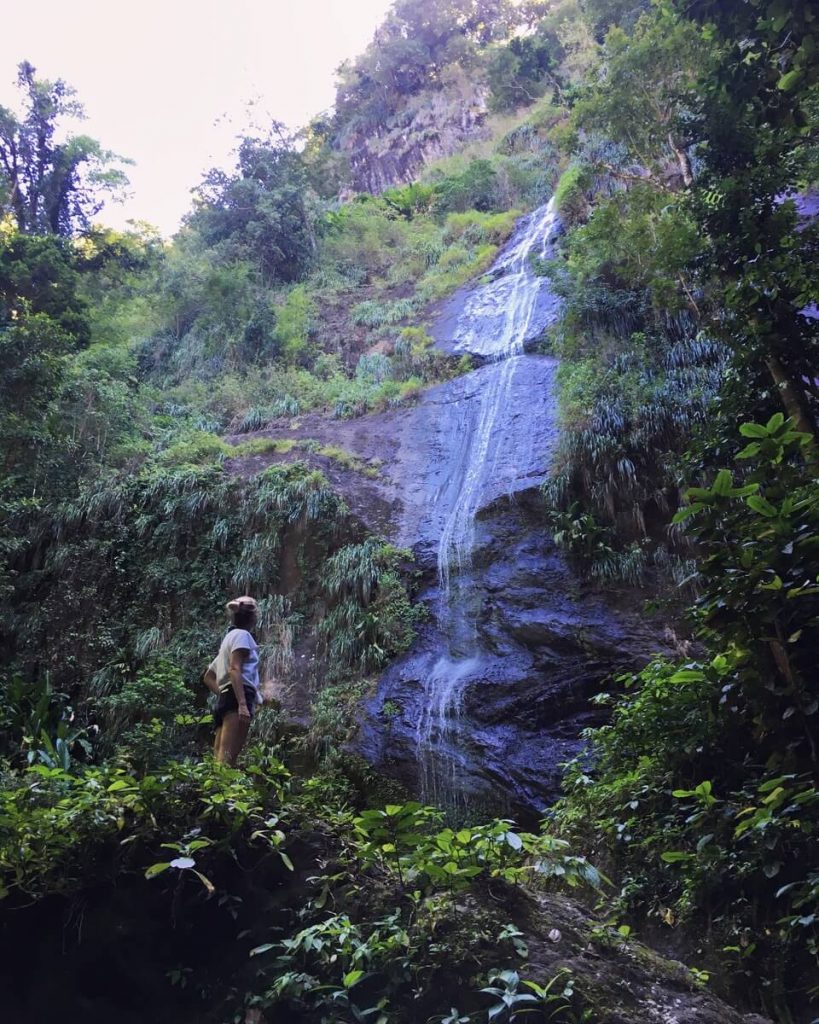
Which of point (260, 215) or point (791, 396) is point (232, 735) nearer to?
point (791, 396)

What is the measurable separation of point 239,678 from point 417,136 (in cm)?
2978

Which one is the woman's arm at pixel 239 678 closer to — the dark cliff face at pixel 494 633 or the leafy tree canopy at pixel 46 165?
the dark cliff face at pixel 494 633

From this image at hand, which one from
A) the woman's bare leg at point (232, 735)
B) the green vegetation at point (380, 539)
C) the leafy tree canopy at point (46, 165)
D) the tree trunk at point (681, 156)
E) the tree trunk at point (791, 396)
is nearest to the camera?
the green vegetation at point (380, 539)

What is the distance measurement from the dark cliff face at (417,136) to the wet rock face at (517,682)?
76.9 feet

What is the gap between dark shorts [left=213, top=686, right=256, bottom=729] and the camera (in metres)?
5.04

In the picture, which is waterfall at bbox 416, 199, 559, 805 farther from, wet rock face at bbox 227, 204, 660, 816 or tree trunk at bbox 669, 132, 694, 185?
tree trunk at bbox 669, 132, 694, 185

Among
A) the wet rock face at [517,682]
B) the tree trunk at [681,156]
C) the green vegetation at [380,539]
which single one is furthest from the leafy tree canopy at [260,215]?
the wet rock face at [517,682]

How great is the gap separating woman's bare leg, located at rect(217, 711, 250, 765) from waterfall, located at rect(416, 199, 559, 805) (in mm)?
3621

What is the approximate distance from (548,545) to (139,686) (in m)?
5.23

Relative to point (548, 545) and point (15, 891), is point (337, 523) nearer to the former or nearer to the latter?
point (548, 545)

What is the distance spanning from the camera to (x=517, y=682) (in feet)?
28.2

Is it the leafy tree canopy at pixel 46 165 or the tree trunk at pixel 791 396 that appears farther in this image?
the leafy tree canopy at pixel 46 165

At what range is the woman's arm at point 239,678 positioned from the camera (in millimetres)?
4914

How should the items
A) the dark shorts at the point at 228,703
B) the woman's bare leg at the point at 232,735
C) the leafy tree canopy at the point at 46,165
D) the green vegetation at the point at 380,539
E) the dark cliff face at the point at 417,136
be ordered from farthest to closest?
1. the dark cliff face at the point at 417,136
2. the leafy tree canopy at the point at 46,165
3. the dark shorts at the point at 228,703
4. the woman's bare leg at the point at 232,735
5. the green vegetation at the point at 380,539
